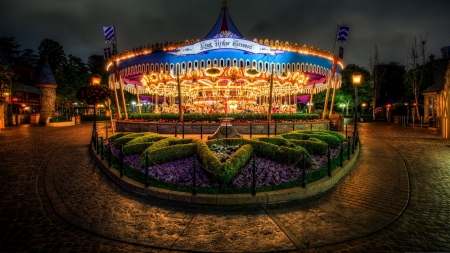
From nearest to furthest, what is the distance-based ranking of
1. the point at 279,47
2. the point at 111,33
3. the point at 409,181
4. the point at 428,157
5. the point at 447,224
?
the point at 447,224
the point at 409,181
the point at 428,157
the point at 279,47
the point at 111,33

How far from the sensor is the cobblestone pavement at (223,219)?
12.0 feet

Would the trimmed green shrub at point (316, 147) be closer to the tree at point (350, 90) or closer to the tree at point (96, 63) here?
the tree at point (350, 90)

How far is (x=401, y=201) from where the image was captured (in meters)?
5.31

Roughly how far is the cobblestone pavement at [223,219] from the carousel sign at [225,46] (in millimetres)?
8658

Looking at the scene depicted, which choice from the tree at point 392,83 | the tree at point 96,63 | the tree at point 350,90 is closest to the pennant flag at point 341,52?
the tree at point 350,90

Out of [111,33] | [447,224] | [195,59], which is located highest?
[111,33]

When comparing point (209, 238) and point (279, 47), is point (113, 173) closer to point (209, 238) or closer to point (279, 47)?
point (209, 238)

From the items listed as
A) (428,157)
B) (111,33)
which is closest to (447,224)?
(428,157)

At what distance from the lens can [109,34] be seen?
17.1m

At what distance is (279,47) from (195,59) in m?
4.83

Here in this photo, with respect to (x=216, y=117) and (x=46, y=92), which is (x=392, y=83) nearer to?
(x=216, y=117)

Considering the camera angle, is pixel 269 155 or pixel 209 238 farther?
pixel 269 155

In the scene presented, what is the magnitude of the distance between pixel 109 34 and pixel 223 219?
17.0 meters

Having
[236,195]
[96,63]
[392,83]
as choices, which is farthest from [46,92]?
[392,83]
